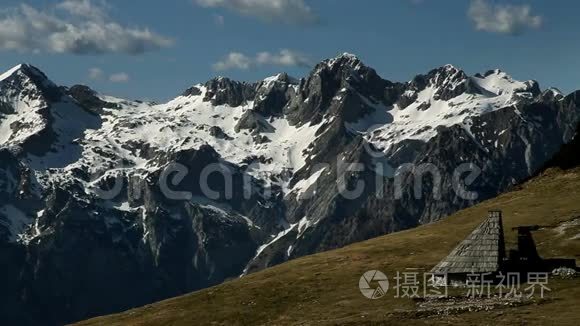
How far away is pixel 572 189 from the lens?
13275 centimetres

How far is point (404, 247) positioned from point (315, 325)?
40.1 meters

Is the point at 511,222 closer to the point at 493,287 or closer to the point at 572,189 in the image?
the point at 572,189

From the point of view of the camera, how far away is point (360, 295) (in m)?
92.4

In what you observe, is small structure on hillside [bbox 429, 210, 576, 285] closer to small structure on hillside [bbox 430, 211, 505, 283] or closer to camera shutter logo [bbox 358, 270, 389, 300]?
small structure on hillside [bbox 430, 211, 505, 283]

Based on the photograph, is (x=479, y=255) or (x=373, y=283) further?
(x=373, y=283)

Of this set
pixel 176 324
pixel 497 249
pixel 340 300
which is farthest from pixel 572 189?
pixel 176 324

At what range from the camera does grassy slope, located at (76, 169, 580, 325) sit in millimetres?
77375

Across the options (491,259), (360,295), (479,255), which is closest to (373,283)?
(360,295)

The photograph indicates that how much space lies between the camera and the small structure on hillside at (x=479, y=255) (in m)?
90.6

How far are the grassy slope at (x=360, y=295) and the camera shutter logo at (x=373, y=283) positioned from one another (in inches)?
31.5
